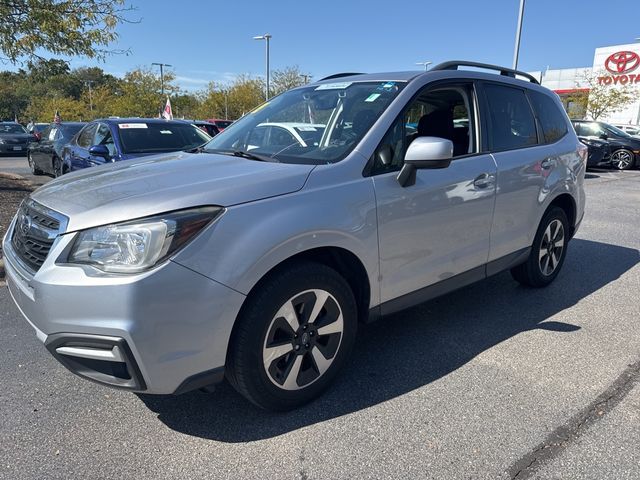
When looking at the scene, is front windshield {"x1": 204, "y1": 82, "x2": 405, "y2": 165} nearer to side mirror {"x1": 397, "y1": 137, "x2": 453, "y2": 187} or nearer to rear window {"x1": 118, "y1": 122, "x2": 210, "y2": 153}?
side mirror {"x1": 397, "y1": 137, "x2": 453, "y2": 187}

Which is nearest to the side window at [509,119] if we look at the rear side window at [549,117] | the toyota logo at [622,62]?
the rear side window at [549,117]

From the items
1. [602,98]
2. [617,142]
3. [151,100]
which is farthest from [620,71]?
[151,100]

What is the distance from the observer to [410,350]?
137 inches

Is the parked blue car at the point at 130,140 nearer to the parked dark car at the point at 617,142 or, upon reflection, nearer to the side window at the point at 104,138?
the side window at the point at 104,138

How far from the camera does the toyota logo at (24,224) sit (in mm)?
2650

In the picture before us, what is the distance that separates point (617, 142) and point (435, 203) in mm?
17489

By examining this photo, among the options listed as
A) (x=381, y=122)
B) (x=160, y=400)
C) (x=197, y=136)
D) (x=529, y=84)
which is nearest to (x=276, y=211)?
(x=381, y=122)

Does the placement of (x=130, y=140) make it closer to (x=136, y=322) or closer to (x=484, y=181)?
(x=484, y=181)

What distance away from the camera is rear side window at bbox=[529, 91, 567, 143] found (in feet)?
14.4

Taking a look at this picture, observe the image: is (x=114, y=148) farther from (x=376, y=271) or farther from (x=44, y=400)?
(x=376, y=271)

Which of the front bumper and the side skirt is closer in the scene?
the front bumper

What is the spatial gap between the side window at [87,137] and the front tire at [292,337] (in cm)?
662

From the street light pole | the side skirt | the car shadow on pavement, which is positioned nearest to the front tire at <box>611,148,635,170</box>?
the street light pole

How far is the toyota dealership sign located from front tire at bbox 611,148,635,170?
20.9 m
